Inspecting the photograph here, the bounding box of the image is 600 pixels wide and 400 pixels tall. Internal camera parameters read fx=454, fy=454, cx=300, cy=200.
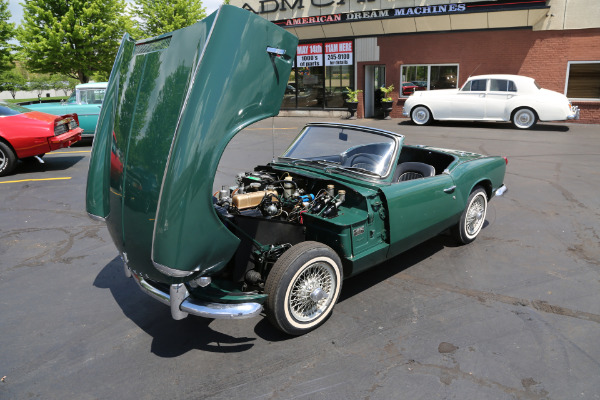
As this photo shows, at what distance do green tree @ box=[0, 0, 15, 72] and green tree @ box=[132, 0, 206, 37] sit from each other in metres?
7.63

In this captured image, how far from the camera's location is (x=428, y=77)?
19.1 metres

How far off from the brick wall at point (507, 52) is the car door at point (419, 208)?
14876 mm

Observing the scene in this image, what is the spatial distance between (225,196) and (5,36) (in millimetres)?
31755

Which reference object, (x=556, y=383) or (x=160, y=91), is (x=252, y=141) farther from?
(x=556, y=383)

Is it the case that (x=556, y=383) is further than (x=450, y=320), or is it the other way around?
(x=450, y=320)

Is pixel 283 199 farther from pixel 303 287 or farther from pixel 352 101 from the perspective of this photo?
pixel 352 101

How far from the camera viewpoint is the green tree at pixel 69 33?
82.7ft

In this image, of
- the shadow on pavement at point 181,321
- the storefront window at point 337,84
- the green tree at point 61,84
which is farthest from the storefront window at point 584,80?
the green tree at point 61,84

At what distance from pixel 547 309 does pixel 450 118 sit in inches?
524

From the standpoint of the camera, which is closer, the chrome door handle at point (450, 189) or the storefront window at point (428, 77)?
the chrome door handle at point (450, 189)

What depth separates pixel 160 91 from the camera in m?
3.15

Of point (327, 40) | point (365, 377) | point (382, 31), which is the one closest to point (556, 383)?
point (365, 377)

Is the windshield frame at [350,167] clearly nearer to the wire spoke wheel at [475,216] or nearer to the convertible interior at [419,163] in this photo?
the convertible interior at [419,163]

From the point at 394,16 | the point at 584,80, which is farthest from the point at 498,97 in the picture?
the point at 394,16
